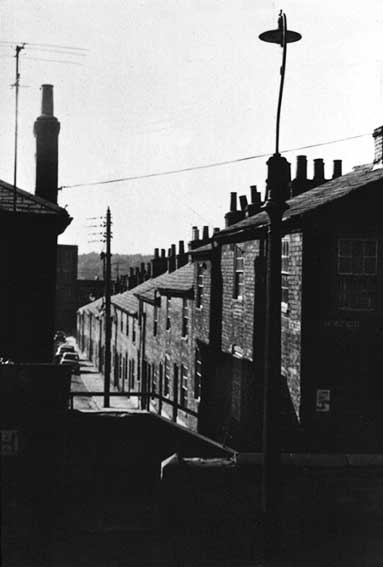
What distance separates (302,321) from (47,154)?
27.7 ft

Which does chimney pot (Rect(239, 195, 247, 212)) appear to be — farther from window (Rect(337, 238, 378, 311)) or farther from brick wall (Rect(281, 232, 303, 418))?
window (Rect(337, 238, 378, 311))

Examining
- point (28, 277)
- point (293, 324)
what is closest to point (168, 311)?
point (293, 324)

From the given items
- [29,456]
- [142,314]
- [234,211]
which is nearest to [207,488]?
[29,456]

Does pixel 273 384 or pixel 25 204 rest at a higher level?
pixel 25 204

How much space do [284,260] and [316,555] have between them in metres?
8.33

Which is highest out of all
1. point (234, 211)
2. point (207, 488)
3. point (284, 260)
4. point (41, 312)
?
point (234, 211)

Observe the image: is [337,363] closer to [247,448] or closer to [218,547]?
[247,448]

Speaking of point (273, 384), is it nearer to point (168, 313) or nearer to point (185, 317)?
point (185, 317)

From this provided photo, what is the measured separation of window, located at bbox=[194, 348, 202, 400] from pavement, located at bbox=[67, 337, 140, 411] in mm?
2826

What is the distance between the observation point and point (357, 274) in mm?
15188

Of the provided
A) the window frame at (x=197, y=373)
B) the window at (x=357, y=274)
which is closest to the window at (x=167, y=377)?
the window frame at (x=197, y=373)

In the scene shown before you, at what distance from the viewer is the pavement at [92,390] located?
31600mm

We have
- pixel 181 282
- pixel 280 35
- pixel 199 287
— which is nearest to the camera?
pixel 280 35

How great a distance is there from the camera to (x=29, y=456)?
978cm
